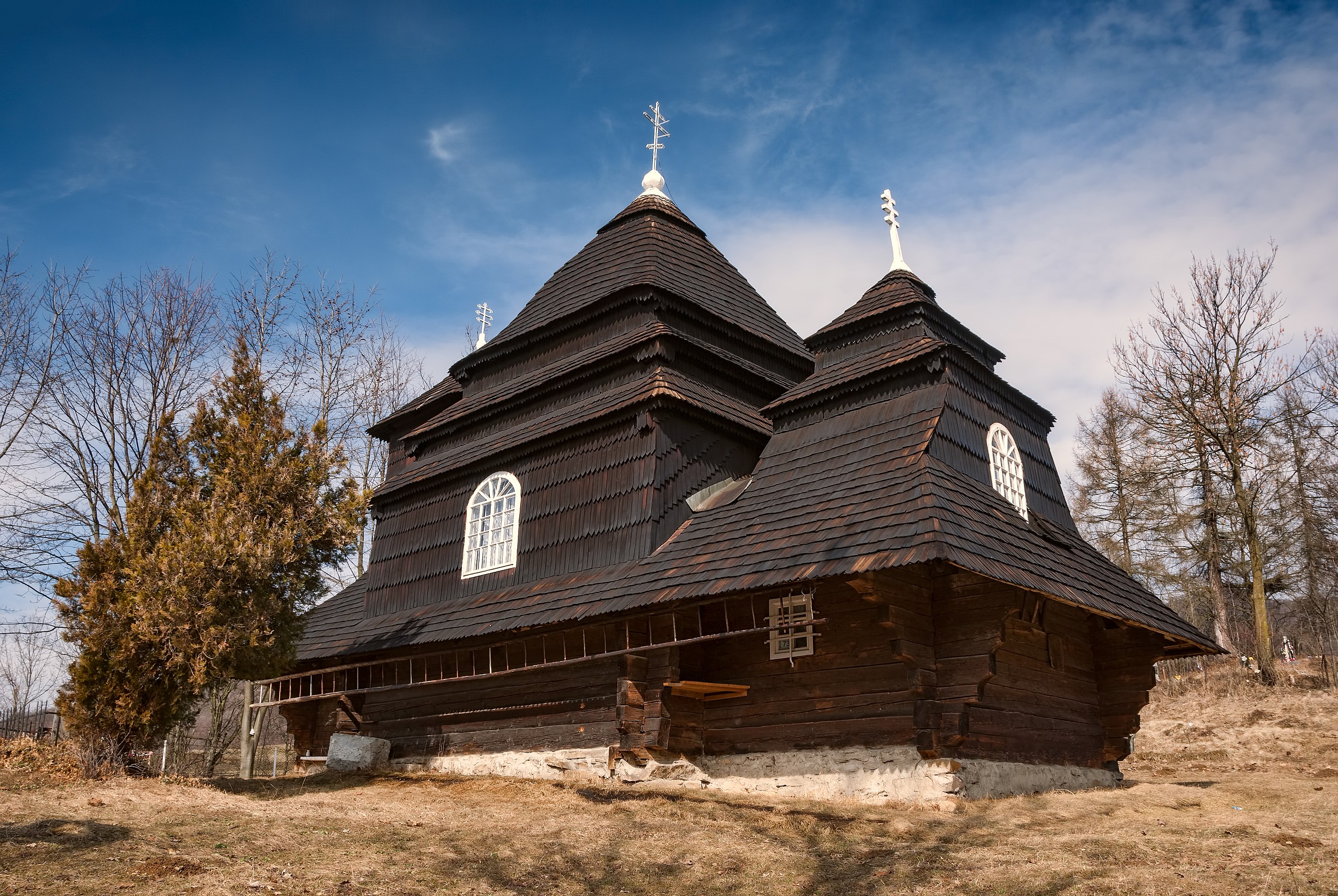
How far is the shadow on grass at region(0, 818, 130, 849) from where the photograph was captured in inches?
298

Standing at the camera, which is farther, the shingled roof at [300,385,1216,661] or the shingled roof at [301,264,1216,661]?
the shingled roof at [301,264,1216,661]

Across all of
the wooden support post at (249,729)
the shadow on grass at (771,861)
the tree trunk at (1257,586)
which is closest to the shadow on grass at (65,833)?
the shadow on grass at (771,861)

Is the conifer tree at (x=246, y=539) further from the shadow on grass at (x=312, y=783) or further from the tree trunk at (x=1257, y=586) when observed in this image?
the tree trunk at (x=1257, y=586)

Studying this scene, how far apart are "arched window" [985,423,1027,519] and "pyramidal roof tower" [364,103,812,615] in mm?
3504

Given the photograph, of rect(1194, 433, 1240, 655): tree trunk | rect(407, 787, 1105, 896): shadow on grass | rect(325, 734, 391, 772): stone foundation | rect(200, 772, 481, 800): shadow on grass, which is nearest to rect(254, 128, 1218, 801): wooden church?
rect(325, 734, 391, 772): stone foundation

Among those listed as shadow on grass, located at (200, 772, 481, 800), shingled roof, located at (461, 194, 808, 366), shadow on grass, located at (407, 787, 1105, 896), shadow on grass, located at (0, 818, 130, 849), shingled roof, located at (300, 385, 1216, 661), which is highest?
shingled roof, located at (461, 194, 808, 366)

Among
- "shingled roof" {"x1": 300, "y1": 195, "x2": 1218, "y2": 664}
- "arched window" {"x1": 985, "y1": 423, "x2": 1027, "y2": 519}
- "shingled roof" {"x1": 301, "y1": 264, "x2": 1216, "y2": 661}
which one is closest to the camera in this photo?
"shingled roof" {"x1": 301, "y1": 264, "x2": 1216, "y2": 661}

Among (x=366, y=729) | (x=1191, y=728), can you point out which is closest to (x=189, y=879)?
(x=366, y=729)

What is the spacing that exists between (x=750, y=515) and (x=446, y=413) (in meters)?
7.51

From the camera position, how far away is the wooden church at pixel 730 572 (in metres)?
10.7

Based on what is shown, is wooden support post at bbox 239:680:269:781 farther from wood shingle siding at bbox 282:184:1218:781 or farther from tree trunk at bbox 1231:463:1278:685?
tree trunk at bbox 1231:463:1278:685

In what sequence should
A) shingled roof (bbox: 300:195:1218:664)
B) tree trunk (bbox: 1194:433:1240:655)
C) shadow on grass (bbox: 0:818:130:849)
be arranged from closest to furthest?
shadow on grass (bbox: 0:818:130:849)
shingled roof (bbox: 300:195:1218:664)
tree trunk (bbox: 1194:433:1240:655)

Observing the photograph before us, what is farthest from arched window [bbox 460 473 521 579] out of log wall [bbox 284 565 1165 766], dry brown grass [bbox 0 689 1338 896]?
dry brown grass [bbox 0 689 1338 896]

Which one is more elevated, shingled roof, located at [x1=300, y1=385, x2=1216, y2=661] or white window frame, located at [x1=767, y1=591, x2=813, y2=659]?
shingled roof, located at [x1=300, y1=385, x2=1216, y2=661]
